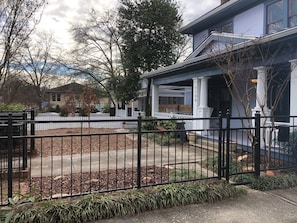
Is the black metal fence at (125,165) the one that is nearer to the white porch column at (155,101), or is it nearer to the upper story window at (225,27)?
the white porch column at (155,101)

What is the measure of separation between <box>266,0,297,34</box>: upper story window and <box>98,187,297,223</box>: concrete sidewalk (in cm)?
715

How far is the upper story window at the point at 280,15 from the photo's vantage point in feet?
28.6

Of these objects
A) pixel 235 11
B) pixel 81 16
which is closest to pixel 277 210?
pixel 235 11

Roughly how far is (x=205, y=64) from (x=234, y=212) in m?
6.75

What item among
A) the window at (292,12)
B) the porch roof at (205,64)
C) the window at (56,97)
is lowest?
the porch roof at (205,64)

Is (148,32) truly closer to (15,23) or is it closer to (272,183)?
(15,23)

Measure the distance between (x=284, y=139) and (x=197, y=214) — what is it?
293 centimetres

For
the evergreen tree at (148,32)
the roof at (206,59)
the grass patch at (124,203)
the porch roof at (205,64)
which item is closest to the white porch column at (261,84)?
the porch roof at (205,64)

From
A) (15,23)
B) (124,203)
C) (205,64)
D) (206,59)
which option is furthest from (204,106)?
(15,23)

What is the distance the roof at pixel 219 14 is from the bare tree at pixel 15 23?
7666 millimetres

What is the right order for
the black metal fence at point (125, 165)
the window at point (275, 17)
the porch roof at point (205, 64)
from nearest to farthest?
the black metal fence at point (125, 165) → the porch roof at point (205, 64) → the window at point (275, 17)

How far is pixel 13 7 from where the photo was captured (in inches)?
321

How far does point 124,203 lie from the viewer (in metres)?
3.43

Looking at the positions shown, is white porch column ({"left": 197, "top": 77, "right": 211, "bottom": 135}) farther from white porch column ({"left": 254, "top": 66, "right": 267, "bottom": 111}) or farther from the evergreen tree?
the evergreen tree
